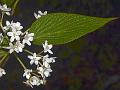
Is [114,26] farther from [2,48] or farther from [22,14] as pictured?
[2,48]

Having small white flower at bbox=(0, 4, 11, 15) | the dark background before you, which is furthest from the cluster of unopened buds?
the dark background

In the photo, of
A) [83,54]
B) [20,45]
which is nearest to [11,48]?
[20,45]

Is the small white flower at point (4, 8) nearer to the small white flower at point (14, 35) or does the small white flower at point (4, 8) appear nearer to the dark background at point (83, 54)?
the small white flower at point (14, 35)

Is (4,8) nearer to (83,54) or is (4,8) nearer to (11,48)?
(11,48)

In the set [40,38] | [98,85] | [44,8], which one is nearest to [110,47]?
[98,85]

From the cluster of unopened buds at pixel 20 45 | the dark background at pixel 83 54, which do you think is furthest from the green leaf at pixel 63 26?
the dark background at pixel 83 54

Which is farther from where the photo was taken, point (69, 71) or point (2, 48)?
point (69, 71)

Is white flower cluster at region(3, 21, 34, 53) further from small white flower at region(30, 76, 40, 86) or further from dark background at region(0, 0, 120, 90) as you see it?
dark background at region(0, 0, 120, 90)
